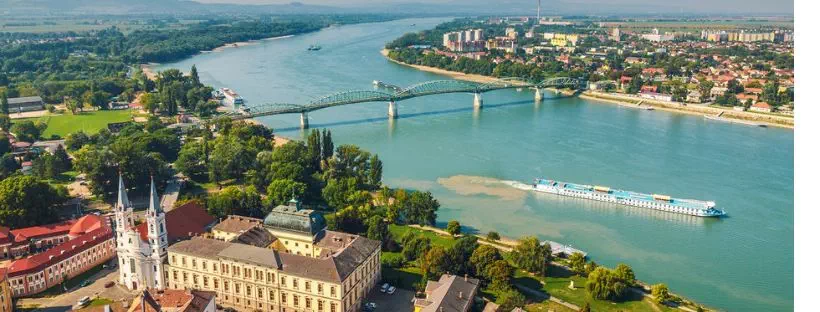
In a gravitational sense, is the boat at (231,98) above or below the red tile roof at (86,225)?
above

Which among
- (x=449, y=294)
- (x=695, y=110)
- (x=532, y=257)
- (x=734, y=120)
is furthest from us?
(x=695, y=110)

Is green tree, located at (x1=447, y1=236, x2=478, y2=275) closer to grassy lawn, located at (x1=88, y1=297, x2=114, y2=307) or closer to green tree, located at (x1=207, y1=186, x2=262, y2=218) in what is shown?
green tree, located at (x1=207, y1=186, x2=262, y2=218)

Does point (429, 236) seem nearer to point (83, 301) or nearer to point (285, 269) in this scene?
point (285, 269)

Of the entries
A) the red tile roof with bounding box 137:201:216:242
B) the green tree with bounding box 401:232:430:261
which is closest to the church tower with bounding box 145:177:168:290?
the red tile roof with bounding box 137:201:216:242

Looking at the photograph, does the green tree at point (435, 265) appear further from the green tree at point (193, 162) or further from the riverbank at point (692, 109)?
the riverbank at point (692, 109)

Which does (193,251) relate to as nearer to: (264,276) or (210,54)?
(264,276)

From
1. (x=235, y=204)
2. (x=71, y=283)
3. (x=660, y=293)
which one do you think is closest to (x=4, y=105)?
(x=235, y=204)

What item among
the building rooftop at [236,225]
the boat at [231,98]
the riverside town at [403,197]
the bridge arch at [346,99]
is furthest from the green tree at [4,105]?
the building rooftop at [236,225]
